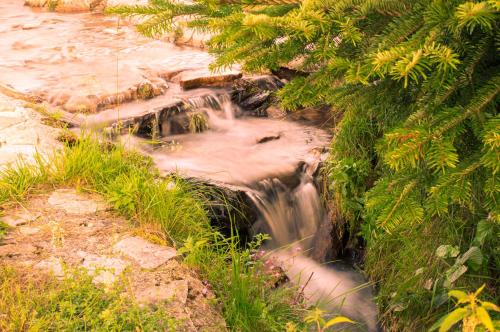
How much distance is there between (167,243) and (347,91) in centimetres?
186

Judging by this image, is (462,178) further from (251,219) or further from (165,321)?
(251,219)

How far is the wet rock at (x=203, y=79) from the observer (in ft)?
25.6

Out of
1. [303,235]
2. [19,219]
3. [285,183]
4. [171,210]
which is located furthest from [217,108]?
[19,219]

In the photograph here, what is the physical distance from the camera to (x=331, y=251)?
5.12m

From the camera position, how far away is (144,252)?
11.0 feet

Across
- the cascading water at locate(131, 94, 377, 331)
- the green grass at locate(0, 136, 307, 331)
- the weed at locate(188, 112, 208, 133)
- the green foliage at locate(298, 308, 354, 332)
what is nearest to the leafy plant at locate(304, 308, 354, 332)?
the green foliage at locate(298, 308, 354, 332)

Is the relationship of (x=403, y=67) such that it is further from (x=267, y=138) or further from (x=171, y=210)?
(x=267, y=138)

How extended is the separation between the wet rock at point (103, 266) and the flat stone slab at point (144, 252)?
12 centimetres

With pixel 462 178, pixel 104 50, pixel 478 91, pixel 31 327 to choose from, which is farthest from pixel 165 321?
pixel 104 50

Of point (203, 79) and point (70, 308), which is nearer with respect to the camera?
point (70, 308)

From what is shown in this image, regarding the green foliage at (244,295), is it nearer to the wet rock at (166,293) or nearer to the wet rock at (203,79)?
the wet rock at (166,293)

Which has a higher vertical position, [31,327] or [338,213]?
[31,327]

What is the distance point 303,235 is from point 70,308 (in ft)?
10.1

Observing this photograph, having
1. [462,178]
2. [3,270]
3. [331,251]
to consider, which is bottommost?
[331,251]
